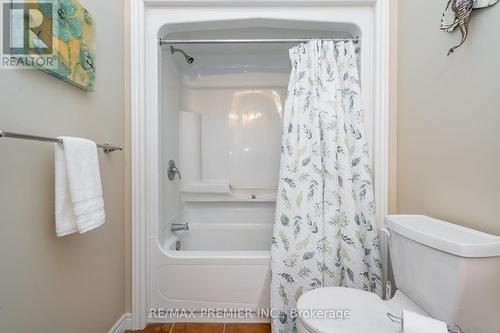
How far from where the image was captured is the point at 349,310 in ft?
3.26

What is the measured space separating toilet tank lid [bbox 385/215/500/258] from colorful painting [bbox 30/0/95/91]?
1497 mm

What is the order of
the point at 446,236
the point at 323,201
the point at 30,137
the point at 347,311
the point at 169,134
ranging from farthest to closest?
the point at 169,134, the point at 323,201, the point at 347,311, the point at 446,236, the point at 30,137

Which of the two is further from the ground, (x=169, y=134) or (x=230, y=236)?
(x=169, y=134)

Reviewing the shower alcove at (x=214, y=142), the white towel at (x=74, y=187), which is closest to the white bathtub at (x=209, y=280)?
the shower alcove at (x=214, y=142)

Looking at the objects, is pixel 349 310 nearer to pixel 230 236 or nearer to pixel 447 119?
pixel 447 119

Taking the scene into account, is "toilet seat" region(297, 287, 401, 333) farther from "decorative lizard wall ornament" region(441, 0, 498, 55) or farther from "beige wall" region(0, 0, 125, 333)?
"decorative lizard wall ornament" region(441, 0, 498, 55)

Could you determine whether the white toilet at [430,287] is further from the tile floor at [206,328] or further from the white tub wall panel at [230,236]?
the white tub wall panel at [230,236]

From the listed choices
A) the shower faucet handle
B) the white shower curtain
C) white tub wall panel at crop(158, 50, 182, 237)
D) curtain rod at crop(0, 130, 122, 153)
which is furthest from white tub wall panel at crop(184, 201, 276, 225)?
curtain rod at crop(0, 130, 122, 153)

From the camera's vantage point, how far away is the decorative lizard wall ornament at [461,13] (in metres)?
0.92

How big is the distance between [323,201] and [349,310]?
58 centimetres

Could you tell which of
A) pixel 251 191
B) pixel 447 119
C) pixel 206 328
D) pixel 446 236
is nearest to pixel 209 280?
pixel 206 328

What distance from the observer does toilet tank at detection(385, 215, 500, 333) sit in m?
0.79

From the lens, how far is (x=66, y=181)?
91cm

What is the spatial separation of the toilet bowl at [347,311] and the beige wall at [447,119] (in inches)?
18.0
